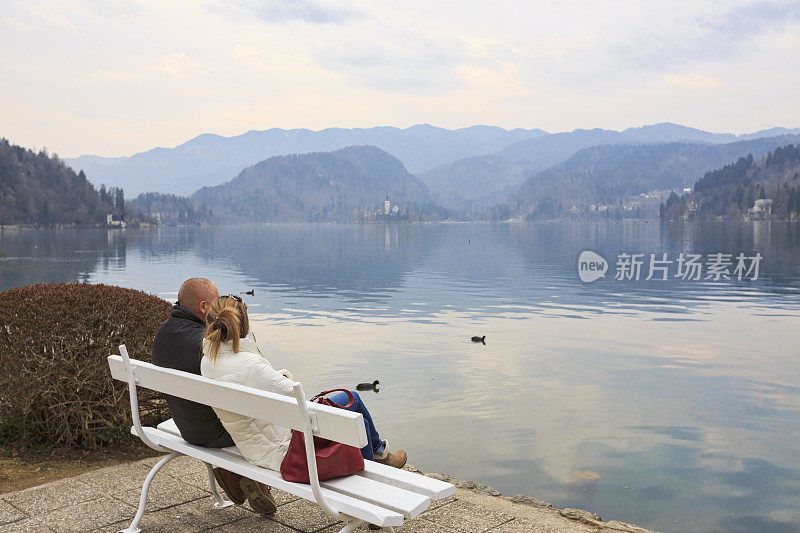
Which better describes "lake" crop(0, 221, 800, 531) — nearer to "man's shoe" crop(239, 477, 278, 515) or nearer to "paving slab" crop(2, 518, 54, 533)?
"man's shoe" crop(239, 477, 278, 515)

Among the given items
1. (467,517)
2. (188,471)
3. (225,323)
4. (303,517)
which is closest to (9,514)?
(188,471)

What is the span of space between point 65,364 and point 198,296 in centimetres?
246

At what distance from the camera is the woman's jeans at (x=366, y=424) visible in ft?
15.6

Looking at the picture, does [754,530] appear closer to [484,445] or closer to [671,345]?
[484,445]

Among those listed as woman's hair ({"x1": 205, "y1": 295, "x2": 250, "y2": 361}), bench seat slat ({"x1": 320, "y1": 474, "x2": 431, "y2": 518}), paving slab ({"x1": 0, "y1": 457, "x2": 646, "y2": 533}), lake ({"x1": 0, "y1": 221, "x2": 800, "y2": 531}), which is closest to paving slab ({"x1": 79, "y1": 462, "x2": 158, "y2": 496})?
paving slab ({"x1": 0, "y1": 457, "x2": 646, "y2": 533})

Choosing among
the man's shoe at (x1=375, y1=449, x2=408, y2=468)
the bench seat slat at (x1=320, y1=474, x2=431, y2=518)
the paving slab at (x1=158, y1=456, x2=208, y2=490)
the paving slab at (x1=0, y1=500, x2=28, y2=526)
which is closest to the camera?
the bench seat slat at (x1=320, y1=474, x2=431, y2=518)

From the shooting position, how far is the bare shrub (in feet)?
23.0

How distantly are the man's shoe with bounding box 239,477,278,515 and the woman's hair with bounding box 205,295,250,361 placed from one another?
45.6 inches

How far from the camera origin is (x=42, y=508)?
578 cm

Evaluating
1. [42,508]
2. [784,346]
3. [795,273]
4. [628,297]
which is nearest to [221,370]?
[42,508]

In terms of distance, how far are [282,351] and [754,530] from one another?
13.9 m

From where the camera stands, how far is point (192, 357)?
5.36m

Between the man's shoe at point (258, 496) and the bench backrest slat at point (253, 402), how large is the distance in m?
0.93

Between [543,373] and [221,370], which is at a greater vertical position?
[221,370]
